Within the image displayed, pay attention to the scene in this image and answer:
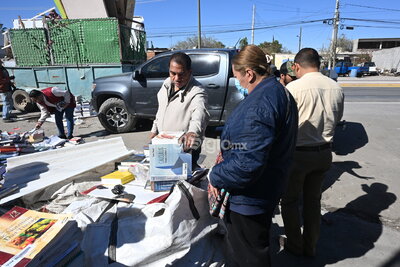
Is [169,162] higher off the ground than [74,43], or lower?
lower

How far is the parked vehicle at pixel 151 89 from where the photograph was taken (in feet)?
18.1

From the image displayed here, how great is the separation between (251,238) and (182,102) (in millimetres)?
1344

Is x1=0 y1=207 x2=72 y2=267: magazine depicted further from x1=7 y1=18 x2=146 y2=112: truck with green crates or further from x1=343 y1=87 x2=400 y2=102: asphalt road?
x1=343 y1=87 x2=400 y2=102: asphalt road

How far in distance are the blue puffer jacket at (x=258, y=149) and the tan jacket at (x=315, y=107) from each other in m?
0.77

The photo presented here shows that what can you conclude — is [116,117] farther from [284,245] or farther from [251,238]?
[251,238]

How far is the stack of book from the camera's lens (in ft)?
3.92

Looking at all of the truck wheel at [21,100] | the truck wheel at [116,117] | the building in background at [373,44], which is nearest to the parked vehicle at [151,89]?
the truck wheel at [116,117]

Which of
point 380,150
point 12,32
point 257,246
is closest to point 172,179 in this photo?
point 257,246

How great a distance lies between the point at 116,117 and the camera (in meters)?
6.64

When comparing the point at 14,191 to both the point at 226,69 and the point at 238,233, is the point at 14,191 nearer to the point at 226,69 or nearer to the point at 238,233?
the point at 238,233

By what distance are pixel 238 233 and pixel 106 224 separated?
90 cm

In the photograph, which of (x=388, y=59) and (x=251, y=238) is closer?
(x=251, y=238)

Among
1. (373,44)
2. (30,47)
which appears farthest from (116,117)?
(373,44)

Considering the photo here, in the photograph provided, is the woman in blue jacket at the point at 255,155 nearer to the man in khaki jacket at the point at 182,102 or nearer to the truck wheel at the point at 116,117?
the man in khaki jacket at the point at 182,102
